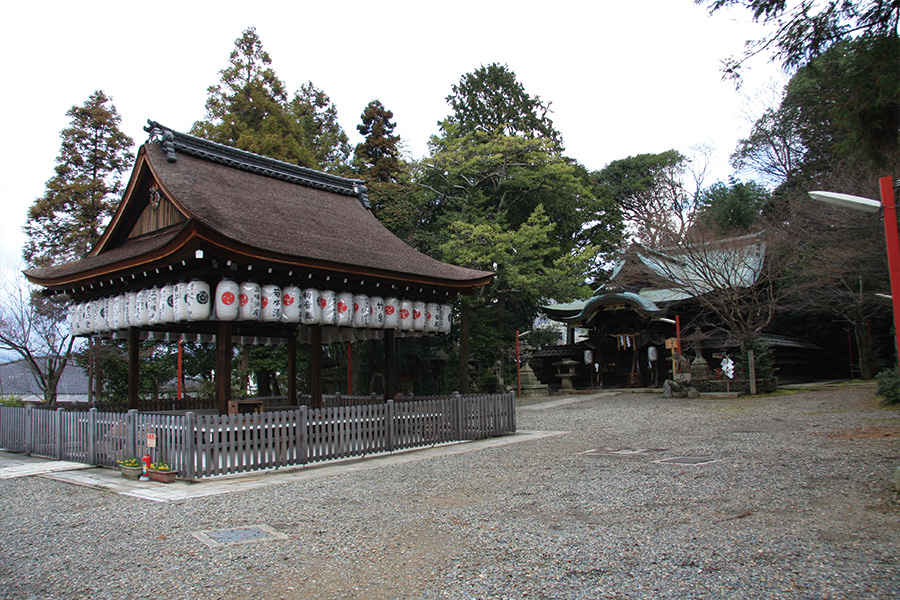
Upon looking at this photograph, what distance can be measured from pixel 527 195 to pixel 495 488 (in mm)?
23336

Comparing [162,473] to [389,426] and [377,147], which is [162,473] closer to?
[389,426]

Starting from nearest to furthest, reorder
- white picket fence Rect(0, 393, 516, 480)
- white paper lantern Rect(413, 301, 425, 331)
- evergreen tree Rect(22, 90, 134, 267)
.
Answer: white picket fence Rect(0, 393, 516, 480) → white paper lantern Rect(413, 301, 425, 331) → evergreen tree Rect(22, 90, 134, 267)

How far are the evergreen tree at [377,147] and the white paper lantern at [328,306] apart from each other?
19.7 meters

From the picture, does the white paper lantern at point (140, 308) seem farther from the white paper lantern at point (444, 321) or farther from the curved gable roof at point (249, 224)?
the white paper lantern at point (444, 321)

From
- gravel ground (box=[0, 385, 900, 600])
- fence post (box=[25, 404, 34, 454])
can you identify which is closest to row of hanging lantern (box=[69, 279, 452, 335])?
fence post (box=[25, 404, 34, 454])

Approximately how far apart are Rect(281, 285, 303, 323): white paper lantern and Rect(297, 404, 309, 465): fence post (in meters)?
1.87

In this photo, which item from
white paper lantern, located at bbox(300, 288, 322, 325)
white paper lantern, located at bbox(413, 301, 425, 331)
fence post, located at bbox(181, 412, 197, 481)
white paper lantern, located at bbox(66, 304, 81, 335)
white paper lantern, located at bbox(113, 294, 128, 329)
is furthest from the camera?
white paper lantern, located at bbox(413, 301, 425, 331)

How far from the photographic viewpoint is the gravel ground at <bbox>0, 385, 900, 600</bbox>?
4879mm

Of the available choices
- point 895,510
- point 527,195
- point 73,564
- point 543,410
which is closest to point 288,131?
point 527,195

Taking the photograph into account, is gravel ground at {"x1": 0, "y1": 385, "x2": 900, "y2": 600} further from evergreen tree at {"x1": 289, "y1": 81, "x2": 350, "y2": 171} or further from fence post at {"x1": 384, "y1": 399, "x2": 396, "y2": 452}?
evergreen tree at {"x1": 289, "y1": 81, "x2": 350, "y2": 171}

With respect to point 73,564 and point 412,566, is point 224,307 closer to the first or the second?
point 73,564

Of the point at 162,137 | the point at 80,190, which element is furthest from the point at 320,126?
the point at 162,137

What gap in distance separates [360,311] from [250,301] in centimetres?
270

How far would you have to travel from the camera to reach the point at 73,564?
5.75m
